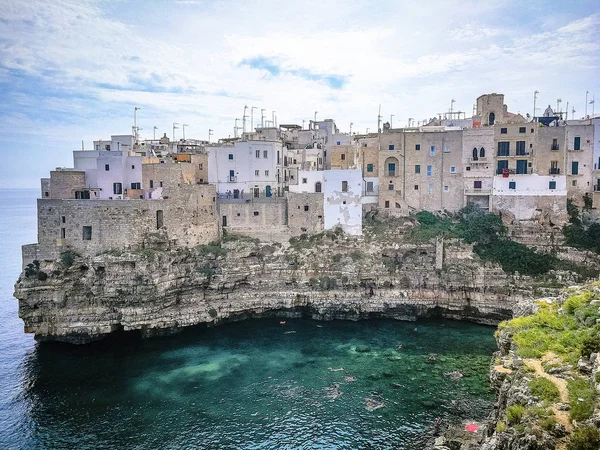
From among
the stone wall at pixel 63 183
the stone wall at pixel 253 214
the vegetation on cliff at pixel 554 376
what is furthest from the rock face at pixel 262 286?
the vegetation on cliff at pixel 554 376

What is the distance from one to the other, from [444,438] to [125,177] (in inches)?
1053

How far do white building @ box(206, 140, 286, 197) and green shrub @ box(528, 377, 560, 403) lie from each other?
98.1 feet

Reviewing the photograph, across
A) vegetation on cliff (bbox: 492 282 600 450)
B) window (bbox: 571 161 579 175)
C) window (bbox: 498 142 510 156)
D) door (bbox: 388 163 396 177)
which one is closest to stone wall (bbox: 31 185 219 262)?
door (bbox: 388 163 396 177)

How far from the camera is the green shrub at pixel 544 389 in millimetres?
9517

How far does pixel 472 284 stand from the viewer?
104 ft

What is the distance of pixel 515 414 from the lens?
9586 millimetres

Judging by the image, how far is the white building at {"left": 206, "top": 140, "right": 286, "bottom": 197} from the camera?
1506 inches

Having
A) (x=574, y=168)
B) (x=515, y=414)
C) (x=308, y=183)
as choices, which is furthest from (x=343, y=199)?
(x=515, y=414)

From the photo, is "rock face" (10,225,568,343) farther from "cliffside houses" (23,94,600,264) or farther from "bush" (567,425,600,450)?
"bush" (567,425,600,450)

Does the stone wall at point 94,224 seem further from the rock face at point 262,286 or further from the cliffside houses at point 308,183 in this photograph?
the rock face at point 262,286

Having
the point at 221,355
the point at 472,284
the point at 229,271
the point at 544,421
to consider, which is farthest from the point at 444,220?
the point at 544,421

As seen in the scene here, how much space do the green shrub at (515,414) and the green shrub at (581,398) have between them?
924mm

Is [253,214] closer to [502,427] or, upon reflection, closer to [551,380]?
[551,380]

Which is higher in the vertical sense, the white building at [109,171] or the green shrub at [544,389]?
the white building at [109,171]
